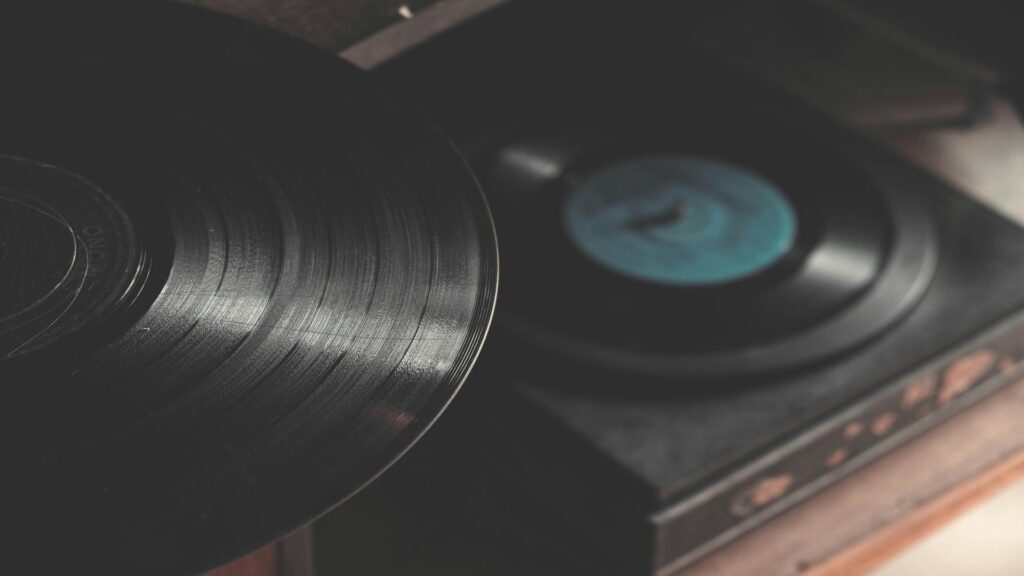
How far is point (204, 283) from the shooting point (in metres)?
0.66

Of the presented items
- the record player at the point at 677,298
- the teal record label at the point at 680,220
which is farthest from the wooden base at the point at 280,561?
the teal record label at the point at 680,220

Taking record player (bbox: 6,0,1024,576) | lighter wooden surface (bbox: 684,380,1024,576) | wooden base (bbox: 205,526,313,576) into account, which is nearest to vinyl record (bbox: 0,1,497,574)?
record player (bbox: 6,0,1024,576)

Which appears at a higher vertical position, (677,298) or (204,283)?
(204,283)

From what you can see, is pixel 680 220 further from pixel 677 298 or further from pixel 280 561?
pixel 280 561

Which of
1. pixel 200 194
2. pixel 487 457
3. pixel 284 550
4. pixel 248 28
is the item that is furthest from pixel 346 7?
pixel 487 457

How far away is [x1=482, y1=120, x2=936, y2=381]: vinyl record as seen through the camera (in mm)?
1081

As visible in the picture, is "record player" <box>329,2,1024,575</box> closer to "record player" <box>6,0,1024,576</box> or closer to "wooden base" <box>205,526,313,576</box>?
"record player" <box>6,0,1024,576</box>

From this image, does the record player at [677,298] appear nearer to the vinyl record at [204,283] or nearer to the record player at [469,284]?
the record player at [469,284]

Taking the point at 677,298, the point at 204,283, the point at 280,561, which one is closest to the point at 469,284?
the point at 204,283

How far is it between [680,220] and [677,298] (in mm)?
110

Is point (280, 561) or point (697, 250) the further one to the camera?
point (697, 250)

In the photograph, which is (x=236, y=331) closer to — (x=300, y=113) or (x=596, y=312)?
(x=300, y=113)

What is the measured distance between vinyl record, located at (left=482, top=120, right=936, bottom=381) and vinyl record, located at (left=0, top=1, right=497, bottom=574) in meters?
0.39

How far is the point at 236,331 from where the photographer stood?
2.09ft
